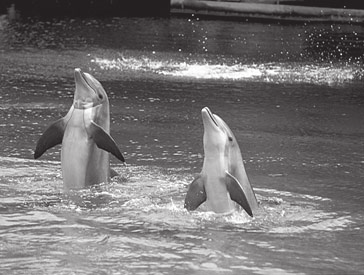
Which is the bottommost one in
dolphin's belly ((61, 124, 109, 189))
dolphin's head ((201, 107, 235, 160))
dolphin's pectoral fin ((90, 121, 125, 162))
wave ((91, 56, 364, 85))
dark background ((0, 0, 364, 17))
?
dark background ((0, 0, 364, 17))

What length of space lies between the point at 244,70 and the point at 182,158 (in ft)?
28.3

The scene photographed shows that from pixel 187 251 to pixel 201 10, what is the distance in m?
24.8

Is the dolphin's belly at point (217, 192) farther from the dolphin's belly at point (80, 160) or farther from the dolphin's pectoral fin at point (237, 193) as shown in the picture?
the dolphin's belly at point (80, 160)

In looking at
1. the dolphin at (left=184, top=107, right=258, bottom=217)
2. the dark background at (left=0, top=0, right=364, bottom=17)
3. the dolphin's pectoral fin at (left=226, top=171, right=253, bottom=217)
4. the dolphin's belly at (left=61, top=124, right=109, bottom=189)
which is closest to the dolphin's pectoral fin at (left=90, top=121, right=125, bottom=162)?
the dolphin's belly at (left=61, top=124, right=109, bottom=189)

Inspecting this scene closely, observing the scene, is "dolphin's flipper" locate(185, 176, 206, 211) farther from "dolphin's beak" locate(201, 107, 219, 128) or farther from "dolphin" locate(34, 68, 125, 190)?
"dolphin" locate(34, 68, 125, 190)

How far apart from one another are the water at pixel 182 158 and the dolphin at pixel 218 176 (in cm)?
15

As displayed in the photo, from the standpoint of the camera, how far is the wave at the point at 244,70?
19.5 m

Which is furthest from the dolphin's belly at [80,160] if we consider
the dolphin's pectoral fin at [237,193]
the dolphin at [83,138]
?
the dolphin's pectoral fin at [237,193]

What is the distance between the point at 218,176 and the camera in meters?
9.23

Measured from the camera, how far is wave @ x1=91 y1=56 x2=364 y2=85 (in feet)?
63.9

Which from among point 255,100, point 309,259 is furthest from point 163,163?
point 255,100

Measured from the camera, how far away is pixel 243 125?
14.5 metres

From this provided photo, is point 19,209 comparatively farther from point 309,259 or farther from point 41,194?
point 309,259

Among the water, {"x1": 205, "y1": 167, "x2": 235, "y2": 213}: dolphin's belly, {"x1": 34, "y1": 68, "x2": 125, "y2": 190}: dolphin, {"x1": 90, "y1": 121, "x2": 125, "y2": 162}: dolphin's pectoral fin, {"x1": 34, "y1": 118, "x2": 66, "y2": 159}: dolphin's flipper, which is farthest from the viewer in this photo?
{"x1": 34, "y1": 118, "x2": 66, "y2": 159}: dolphin's flipper
